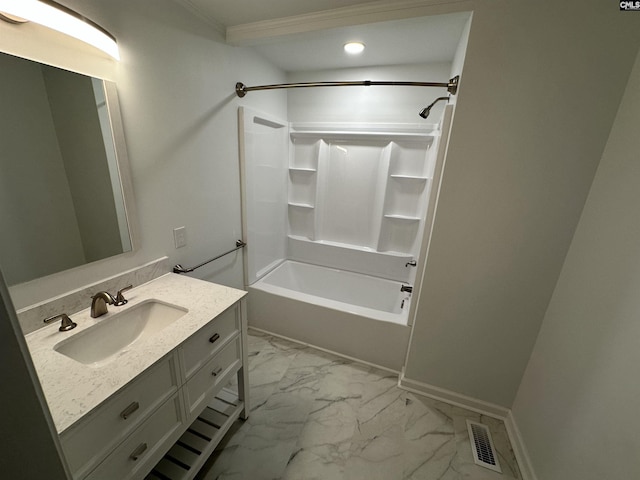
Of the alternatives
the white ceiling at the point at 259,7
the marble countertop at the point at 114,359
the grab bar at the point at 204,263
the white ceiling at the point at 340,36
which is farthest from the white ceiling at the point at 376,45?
the marble countertop at the point at 114,359

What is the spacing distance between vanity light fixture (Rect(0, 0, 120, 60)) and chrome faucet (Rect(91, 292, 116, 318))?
3.16ft

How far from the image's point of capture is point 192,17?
4.67ft

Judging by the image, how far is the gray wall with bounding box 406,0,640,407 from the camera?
1.09 m

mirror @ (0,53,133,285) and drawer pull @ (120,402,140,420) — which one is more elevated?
mirror @ (0,53,133,285)

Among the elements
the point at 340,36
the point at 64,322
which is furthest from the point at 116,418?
the point at 340,36

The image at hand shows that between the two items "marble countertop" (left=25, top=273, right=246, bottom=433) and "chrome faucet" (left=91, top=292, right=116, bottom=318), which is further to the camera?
"chrome faucet" (left=91, top=292, right=116, bottom=318)

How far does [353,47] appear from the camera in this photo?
1.81 metres

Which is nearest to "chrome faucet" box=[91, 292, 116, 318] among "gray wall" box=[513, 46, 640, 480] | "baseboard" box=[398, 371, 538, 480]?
"baseboard" box=[398, 371, 538, 480]

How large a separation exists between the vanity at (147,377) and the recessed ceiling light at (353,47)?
5.95ft

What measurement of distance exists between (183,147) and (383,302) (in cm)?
217

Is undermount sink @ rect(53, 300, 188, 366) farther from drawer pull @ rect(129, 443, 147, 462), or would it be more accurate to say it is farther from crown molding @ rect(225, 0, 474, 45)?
crown molding @ rect(225, 0, 474, 45)

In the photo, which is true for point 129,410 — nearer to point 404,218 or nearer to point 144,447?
point 144,447

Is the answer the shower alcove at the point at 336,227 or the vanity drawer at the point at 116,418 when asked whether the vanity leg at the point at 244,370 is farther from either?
the shower alcove at the point at 336,227

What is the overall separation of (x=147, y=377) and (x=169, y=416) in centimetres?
25
